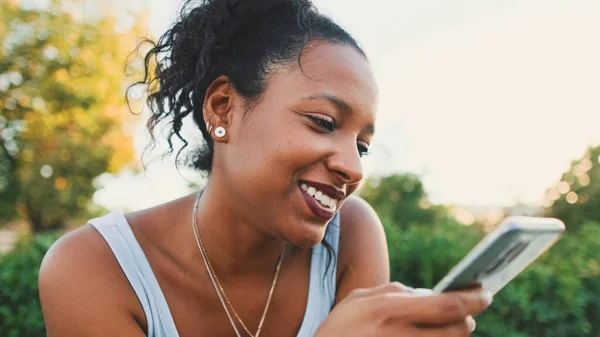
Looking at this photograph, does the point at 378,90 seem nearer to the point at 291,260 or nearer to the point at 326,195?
the point at 326,195

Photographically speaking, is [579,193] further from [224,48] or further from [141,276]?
[141,276]

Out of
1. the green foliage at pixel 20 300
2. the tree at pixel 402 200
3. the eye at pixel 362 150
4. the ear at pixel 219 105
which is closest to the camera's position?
the eye at pixel 362 150

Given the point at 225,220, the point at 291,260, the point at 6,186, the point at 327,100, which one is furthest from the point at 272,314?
the point at 6,186

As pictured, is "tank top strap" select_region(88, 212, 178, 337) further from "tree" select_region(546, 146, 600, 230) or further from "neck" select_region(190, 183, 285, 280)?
"tree" select_region(546, 146, 600, 230)

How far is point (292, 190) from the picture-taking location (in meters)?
2.10

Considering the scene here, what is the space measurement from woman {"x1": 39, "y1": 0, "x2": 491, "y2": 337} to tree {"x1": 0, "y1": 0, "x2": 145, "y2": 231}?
2092 centimetres

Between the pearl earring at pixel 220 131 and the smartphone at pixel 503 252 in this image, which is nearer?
the smartphone at pixel 503 252

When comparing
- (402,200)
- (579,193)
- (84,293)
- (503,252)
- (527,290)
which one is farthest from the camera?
(402,200)

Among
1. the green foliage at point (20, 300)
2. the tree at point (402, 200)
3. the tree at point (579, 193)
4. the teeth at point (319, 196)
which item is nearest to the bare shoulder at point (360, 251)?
the teeth at point (319, 196)

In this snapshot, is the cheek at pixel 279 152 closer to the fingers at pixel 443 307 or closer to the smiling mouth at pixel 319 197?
the smiling mouth at pixel 319 197

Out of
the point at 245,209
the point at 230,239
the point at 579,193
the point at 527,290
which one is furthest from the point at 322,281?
the point at 579,193

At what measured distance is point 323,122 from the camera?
6.89 ft

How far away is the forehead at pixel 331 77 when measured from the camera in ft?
6.95

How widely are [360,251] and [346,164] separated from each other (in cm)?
81
